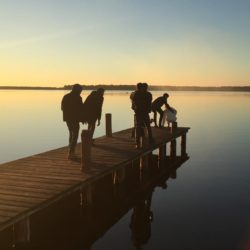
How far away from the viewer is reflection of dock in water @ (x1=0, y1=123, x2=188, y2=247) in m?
9.31

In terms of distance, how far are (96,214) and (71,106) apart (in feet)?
12.2

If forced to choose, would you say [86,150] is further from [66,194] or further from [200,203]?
[200,203]

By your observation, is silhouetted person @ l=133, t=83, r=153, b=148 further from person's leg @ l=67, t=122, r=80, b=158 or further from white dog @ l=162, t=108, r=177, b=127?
white dog @ l=162, t=108, r=177, b=127

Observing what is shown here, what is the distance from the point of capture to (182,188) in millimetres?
18141

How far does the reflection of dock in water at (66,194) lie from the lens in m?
9.31

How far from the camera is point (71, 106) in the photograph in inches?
496

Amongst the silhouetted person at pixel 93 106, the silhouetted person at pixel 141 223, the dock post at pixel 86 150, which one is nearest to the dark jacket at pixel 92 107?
the silhouetted person at pixel 93 106

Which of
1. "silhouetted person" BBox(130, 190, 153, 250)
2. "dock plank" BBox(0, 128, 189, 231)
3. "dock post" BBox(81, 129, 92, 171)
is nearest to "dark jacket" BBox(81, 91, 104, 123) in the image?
"dock plank" BBox(0, 128, 189, 231)

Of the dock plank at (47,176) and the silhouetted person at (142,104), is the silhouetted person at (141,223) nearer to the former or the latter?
the dock plank at (47,176)

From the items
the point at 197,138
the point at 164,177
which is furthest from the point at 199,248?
the point at 197,138

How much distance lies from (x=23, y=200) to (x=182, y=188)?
10.5 meters

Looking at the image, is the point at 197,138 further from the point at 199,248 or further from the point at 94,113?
the point at 199,248

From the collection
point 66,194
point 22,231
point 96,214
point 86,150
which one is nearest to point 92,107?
point 86,150

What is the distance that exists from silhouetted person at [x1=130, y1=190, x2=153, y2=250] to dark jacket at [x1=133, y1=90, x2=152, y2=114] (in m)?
3.66
